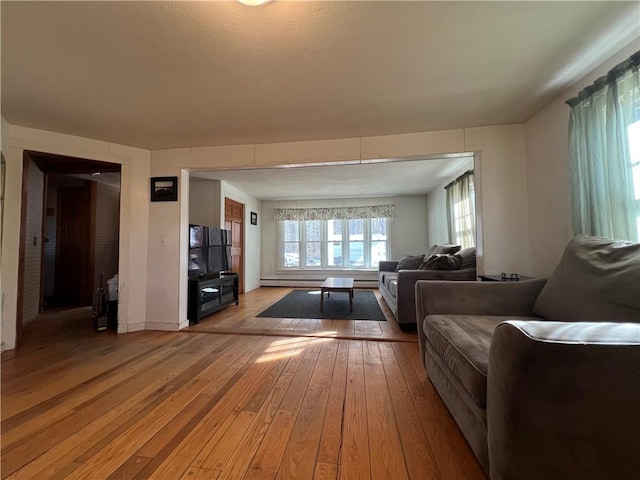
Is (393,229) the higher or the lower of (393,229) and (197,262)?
the higher

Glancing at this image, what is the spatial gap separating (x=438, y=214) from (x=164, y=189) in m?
4.75

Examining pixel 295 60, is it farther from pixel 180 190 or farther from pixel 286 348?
pixel 286 348

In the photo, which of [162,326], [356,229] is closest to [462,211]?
[356,229]

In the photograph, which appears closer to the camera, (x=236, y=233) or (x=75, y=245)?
(x=75, y=245)

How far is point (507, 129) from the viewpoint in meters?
2.52

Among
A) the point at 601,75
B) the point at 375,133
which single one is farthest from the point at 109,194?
the point at 601,75

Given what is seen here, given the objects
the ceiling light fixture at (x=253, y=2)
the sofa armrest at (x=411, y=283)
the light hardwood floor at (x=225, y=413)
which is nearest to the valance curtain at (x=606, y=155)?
the sofa armrest at (x=411, y=283)

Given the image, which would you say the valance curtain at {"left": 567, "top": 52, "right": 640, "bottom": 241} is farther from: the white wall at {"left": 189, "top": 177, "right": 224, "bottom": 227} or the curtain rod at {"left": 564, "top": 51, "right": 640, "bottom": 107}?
the white wall at {"left": 189, "top": 177, "right": 224, "bottom": 227}

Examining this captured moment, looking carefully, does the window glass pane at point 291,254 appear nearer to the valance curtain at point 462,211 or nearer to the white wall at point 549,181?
the valance curtain at point 462,211

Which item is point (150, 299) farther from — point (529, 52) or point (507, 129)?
point (507, 129)

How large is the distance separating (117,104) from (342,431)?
9.23 feet

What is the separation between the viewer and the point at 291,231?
654 cm

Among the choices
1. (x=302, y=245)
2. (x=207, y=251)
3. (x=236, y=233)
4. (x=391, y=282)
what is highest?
(x=236, y=233)

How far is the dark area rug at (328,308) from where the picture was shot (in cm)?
348
